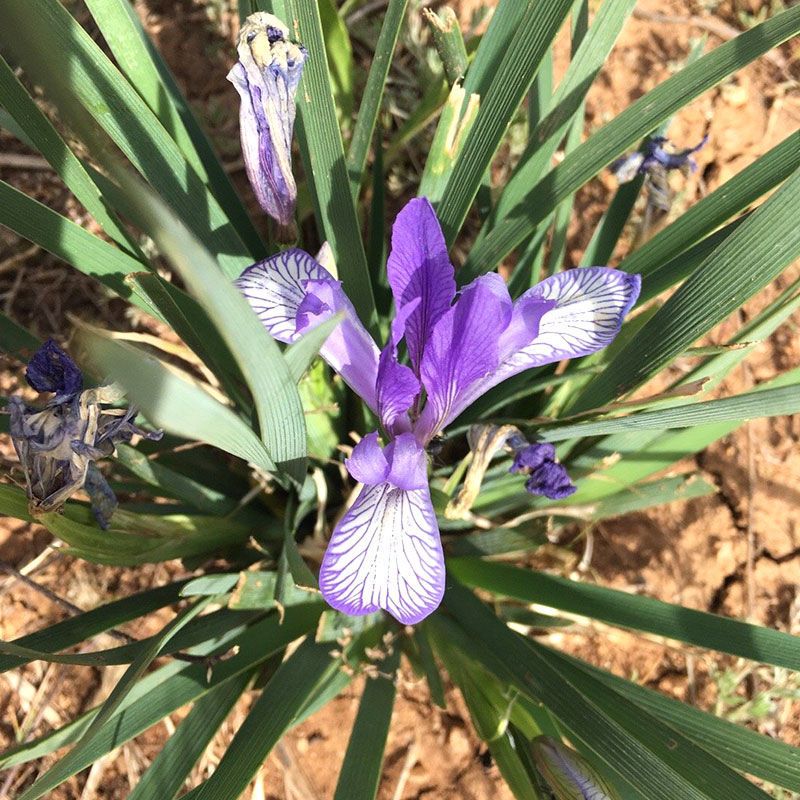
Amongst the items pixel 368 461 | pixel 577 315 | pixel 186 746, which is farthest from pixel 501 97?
pixel 186 746

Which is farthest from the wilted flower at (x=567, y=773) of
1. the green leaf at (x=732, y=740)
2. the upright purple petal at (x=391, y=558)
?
the upright purple petal at (x=391, y=558)

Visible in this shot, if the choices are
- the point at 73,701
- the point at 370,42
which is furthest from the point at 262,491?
the point at 370,42

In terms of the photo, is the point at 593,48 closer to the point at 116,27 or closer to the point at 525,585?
the point at 116,27

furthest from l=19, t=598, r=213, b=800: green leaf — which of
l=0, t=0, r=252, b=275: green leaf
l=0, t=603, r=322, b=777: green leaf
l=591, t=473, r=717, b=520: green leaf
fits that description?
l=591, t=473, r=717, b=520: green leaf

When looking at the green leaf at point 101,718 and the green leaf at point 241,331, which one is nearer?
the green leaf at point 241,331

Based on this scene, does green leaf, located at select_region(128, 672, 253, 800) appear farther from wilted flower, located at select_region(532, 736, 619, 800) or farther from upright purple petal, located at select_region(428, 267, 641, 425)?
upright purple petal, located at select_region(428, 267, 641, 425)

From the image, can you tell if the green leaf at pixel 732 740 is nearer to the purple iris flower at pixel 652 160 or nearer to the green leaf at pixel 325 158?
the green leaf at pixel 325 158
